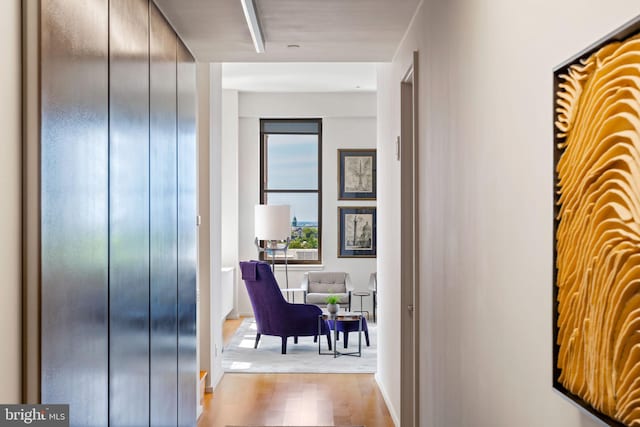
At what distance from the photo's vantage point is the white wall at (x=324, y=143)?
386 inches

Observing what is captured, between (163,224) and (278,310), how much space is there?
3.91m

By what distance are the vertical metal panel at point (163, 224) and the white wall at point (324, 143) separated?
238 inches

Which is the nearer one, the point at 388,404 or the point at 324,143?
the point at 388,404

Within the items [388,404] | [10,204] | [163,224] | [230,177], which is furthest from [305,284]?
[10,204]

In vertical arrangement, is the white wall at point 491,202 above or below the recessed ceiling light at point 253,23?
below

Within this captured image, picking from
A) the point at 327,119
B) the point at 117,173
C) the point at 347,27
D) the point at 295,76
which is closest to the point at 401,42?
the point at 347,27

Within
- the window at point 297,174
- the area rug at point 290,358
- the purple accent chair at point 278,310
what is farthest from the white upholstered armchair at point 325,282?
the purple accent chair at point 278,310

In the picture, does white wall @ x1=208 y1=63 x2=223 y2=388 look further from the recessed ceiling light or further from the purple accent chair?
the recessed ceiling light

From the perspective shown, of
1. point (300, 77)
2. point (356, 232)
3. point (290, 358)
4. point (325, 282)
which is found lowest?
point (290, 358)

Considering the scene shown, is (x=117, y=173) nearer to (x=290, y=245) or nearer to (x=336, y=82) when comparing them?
(x=336, y=82)

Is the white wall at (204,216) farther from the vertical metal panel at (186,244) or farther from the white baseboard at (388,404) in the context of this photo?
the white baseboard at (388,404)

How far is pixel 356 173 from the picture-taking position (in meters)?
9.84

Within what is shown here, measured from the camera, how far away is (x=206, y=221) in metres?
5.58

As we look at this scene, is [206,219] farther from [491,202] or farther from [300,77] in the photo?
[491,202]
